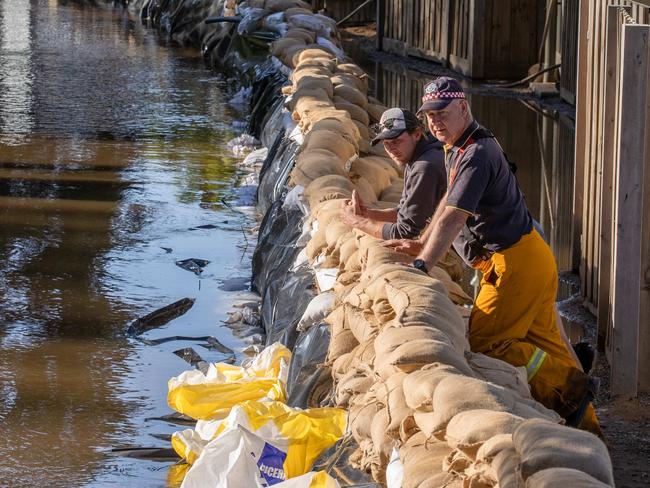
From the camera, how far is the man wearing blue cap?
4.85 m

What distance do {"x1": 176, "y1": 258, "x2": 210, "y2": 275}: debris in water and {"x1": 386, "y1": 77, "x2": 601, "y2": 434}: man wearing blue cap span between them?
4092 mm

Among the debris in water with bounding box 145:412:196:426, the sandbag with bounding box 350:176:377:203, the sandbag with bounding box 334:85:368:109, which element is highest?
the sandbag with bounding box 334:85:368:109

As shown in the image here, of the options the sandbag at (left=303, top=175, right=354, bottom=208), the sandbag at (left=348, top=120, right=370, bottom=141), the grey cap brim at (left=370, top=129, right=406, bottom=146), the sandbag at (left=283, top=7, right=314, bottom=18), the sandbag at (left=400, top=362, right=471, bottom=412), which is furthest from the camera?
the sandbag at (left=283, top=7, right=314, bottom=18)

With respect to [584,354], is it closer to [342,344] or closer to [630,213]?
[630,213]

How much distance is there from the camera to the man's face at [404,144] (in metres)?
5.50

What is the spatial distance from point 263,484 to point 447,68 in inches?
599

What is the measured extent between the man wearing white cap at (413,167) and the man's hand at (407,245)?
158 millimetres

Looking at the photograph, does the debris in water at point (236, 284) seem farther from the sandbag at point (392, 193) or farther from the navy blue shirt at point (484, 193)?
the navy blue shirt at point (484, 193)

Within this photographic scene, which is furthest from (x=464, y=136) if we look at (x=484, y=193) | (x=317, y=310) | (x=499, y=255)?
(x=317, y=310)

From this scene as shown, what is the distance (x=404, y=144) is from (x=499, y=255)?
75cm

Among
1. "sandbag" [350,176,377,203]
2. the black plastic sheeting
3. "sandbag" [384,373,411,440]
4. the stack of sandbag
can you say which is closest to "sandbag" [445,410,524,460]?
the stack of sandbag

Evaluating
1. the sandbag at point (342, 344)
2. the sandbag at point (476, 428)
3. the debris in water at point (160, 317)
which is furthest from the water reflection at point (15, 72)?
the sandbag at point (476, 428)

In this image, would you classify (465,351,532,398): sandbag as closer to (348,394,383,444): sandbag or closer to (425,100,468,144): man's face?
(348,394,383,444): sandbag

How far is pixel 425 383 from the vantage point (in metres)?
4.02
